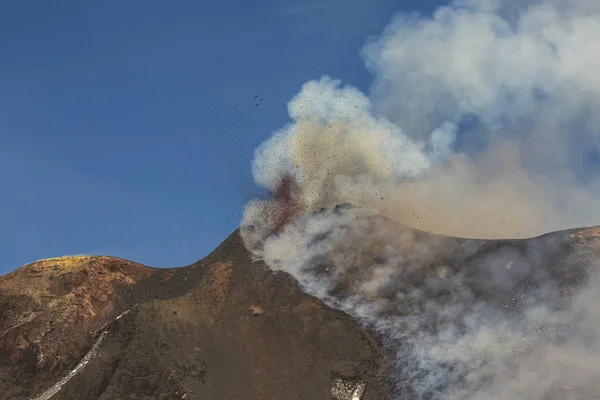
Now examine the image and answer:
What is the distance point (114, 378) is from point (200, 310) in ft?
31.0

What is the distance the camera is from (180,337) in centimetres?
5512

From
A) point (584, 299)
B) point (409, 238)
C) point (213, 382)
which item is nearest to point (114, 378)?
point (213, 382)

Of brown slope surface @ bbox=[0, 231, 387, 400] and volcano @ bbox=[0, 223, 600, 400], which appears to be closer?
volcano @ bbox=[0, 223, 600, 400]

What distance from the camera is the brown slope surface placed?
51.3 m

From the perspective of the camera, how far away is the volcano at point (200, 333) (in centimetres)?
5122

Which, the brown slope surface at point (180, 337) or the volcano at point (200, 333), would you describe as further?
the brown slope surface at point (180, 337)

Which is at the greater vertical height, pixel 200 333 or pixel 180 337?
pixel 200 333

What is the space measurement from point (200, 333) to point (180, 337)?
1.70 metres

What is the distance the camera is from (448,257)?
6269cm

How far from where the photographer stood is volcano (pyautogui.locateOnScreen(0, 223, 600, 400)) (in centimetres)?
5122

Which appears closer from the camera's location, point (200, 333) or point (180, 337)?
point (180, 337)

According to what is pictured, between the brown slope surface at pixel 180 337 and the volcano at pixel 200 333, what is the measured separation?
0.34 ft

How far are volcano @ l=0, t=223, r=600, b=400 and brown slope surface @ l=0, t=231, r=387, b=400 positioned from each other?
0.10 meters

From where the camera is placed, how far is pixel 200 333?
56094mm
